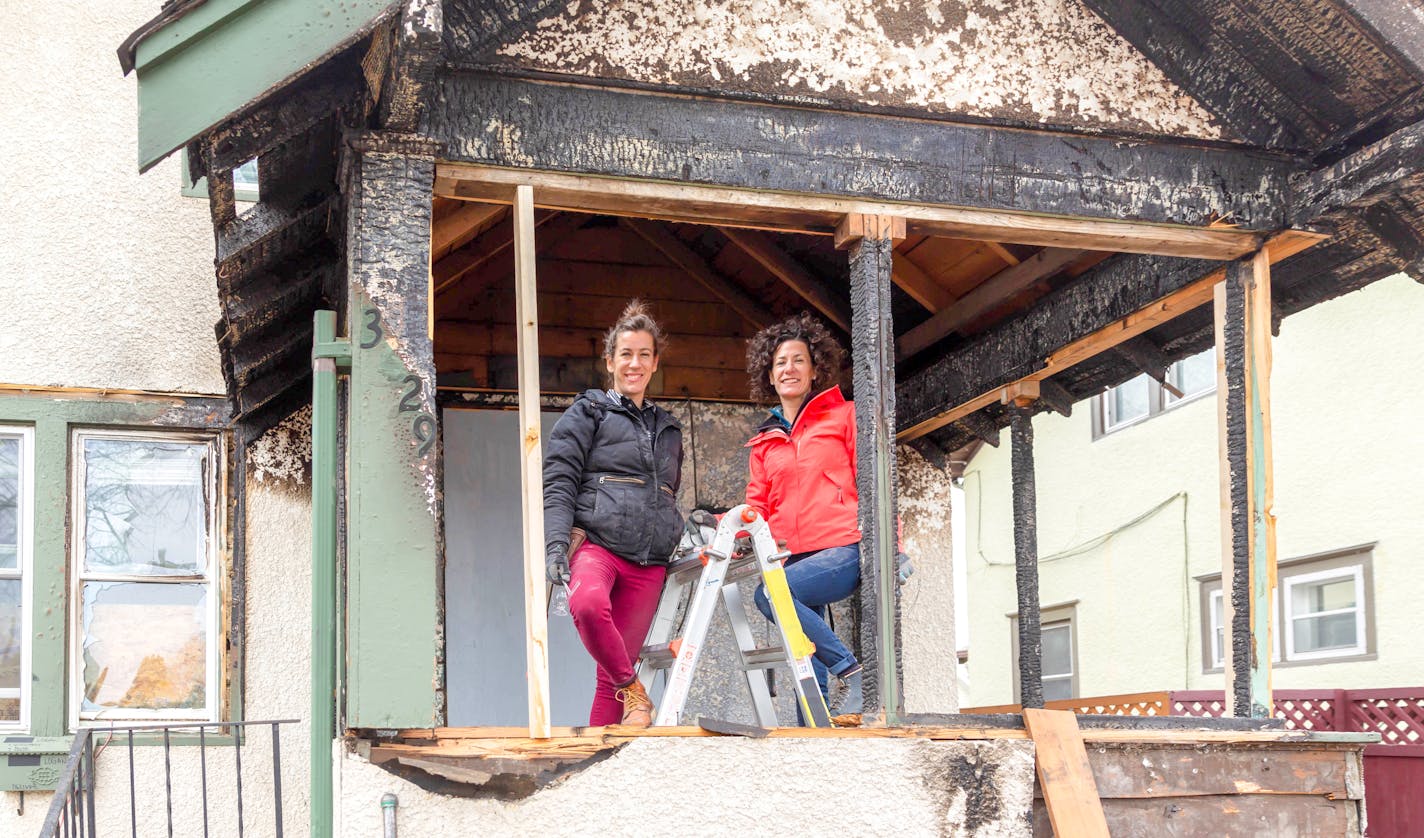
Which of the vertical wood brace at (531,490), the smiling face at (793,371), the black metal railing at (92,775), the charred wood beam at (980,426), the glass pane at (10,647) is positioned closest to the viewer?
the vertical wood brace at (531,490)

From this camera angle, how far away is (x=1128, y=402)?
1523 cm

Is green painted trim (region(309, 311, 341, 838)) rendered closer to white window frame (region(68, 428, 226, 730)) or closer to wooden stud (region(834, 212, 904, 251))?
wooden stud (region(834, 212, 904, 251))

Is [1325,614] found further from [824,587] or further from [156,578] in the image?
[156,578]

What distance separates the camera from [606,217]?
805 centimetres

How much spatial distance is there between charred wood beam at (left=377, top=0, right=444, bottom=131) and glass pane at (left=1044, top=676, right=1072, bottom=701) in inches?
490

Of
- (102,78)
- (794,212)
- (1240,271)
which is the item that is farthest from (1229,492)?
(102,78)

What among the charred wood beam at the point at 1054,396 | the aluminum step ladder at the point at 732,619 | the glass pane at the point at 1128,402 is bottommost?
the aluminum step ladder at the point at 732,619

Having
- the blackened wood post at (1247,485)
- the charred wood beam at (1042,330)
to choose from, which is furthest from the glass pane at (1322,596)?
the blackened wood post at (1247,485)

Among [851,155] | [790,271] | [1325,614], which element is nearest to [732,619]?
[851,155]

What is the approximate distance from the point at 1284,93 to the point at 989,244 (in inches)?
56.3

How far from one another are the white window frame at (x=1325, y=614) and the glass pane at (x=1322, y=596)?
24mm

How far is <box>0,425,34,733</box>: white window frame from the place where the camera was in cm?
664

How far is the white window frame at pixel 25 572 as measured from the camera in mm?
6637

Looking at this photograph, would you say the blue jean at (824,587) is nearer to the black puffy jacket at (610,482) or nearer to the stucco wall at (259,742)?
the black puffy jacket at (610,482)
